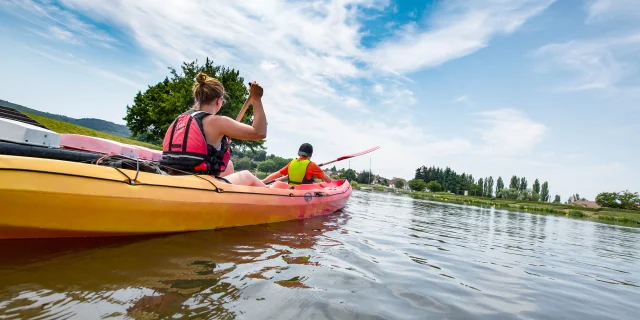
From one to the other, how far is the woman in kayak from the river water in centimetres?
92

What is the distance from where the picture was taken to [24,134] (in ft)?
12.8

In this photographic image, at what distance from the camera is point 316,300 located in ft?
7.32

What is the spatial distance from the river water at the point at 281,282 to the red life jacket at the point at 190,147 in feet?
2.82

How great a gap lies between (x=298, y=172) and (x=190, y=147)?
3.97m

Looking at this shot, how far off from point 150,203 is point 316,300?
2.12m

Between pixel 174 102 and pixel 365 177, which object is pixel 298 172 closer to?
pixel 174 102

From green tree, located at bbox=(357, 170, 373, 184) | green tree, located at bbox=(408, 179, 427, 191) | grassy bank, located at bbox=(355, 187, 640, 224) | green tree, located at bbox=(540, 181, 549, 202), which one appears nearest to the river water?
grassy bank, located at bbox=(355, 187, 640, 224)

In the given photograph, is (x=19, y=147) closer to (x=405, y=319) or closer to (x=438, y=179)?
(x=405, y=319)

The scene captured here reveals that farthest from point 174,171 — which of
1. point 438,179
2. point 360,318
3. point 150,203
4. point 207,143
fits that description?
point 438,179

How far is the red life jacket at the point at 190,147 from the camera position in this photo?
153 inches

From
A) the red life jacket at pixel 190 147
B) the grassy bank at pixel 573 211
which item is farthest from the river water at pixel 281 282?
the grassy bank at pixel 573 211

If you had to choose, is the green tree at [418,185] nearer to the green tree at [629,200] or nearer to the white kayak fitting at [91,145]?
the green tree at [629,200]

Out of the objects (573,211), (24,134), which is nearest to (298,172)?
(24,134)

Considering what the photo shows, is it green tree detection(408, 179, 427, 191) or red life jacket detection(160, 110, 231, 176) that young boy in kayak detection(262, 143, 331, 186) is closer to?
red life jacket detection(160, 110, 231, 176)
